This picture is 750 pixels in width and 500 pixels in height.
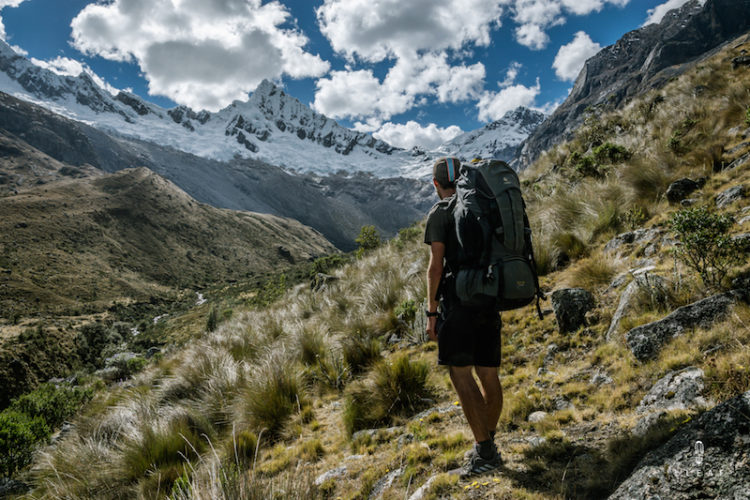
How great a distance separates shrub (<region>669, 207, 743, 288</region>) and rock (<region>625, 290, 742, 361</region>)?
296mm

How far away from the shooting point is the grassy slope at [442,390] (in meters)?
2.31

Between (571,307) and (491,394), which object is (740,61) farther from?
(491,394)

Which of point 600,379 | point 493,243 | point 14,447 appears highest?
point 493,243

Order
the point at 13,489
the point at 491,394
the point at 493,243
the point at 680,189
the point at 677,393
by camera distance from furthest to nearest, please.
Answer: the point at 680,189, the point at 13,489, the point at 491,394, the point at 493,243, the point at 677,393

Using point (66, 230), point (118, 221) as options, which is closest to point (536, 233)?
point (66, 230)

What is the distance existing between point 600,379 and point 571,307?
43.6 inches

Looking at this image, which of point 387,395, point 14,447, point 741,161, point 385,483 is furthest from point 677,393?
point 14,447

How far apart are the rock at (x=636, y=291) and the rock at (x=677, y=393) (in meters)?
1.03

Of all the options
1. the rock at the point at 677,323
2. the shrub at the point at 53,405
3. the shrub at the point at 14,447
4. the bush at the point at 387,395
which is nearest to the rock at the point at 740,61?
the rock at the point at 677,323

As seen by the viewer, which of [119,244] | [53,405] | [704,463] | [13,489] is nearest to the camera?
[704,463]

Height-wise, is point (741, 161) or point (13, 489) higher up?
point (741, 161)

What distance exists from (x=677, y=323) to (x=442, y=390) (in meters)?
2.42

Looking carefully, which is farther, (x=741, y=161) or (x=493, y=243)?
(x=741, y=161)

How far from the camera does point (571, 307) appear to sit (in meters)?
4.05
